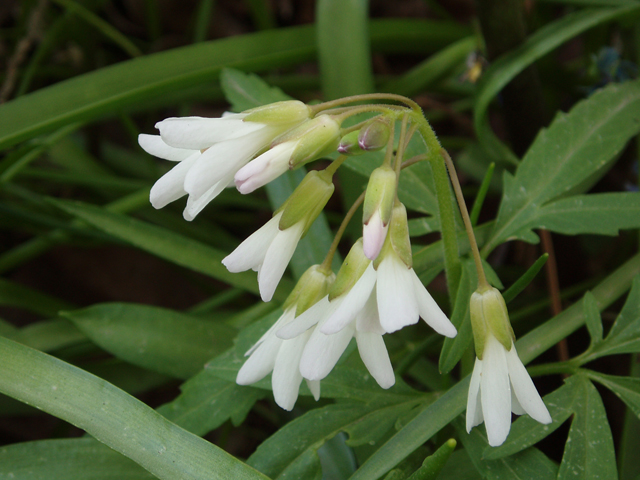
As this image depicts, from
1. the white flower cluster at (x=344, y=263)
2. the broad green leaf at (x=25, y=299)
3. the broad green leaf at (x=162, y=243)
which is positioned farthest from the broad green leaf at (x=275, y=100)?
the broad green leaf at (x=25, y=299)

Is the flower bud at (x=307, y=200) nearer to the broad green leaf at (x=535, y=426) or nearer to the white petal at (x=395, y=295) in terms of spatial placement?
the white petal at (x=395, y=295)

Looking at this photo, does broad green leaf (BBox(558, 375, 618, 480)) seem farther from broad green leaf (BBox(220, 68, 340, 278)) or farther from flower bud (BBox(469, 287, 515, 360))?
broad green leaf (BBox(220, 68, 340, 278))

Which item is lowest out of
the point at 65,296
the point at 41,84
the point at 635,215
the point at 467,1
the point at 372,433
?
the point at 372,433

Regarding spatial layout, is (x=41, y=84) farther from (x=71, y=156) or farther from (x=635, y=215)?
(x=635, y=215)

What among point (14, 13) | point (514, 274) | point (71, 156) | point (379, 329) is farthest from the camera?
point (14, 13)

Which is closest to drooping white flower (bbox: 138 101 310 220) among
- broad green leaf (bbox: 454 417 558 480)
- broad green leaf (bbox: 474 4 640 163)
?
broad green leaf (bbox: 454 417 558 480)

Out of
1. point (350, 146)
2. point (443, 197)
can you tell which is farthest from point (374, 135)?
point (443, 197)

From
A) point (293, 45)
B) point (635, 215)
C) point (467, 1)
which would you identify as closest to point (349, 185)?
point (293, 45)

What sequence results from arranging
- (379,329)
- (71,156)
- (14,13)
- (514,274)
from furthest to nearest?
(14,13) → (71,156) → (514,274) → (379,329)
